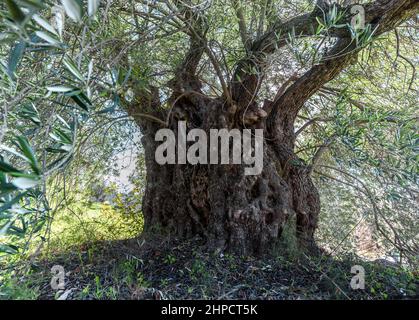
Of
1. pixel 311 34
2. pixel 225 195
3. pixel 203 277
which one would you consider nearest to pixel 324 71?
pixel 311 34

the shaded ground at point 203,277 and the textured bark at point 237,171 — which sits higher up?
the textured bark at point 237,171

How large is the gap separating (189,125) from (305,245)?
3.76ft

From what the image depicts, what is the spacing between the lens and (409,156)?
1366 mm

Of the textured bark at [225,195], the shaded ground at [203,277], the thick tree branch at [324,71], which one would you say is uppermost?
the thick tree branch at [324,71]

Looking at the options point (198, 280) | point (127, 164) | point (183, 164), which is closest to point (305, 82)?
point (183, 164)

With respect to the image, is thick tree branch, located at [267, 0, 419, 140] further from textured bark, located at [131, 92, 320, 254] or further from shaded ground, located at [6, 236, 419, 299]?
shaded ground, located at [6, 236, 419, 299]

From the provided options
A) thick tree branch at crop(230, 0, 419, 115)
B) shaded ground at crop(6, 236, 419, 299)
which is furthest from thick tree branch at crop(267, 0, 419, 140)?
shaded ground at crop(6, 236, 419, 299)

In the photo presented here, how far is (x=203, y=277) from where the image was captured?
5.17ft

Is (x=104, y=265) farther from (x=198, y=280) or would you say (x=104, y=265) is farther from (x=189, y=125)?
(x=189, y=125)

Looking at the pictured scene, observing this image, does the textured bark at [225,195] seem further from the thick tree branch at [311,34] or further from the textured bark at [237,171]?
the thick tree branch at [311,34]

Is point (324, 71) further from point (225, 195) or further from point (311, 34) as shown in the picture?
point (225, 195)

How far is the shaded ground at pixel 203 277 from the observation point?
1.39m

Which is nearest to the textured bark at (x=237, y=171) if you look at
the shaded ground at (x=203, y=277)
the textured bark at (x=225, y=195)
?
the textured bark at (x=225, y=195)

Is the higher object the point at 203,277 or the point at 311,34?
the point at 311,34
